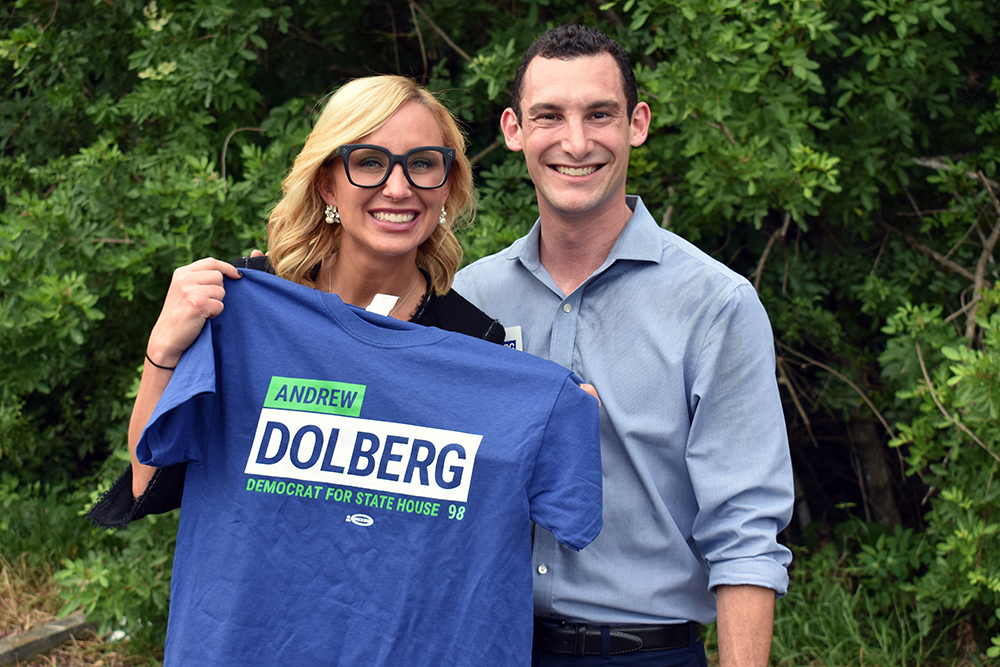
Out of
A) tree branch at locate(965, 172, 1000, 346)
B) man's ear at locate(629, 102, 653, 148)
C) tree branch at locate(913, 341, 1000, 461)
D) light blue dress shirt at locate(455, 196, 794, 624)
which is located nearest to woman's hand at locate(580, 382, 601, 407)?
light blue dress shirt at locate(455, 196, 794, 624)

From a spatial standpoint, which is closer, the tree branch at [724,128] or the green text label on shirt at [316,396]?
the green text label on shirt at [316,396]

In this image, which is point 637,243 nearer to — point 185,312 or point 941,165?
point 185,312

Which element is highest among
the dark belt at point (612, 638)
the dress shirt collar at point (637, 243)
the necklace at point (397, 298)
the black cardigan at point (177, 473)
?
the dress shirt collar at point (637, 243)

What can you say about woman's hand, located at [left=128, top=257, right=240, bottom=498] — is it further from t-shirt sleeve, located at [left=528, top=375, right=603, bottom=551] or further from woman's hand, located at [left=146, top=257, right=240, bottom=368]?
t-shirt sleeve, located at [left=528, top=375, right=603, bottom=551]

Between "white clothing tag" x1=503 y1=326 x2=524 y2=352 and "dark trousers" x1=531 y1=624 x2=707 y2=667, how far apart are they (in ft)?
2.27

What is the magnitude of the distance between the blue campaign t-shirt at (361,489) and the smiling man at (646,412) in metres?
0.16

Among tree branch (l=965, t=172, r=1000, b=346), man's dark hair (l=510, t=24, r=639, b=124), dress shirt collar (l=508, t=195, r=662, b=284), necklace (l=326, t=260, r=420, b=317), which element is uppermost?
tree branch (l=965, t=172, r=1000, b=346)

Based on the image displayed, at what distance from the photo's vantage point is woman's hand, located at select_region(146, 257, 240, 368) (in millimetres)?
1646

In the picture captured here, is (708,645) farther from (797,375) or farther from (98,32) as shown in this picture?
(98,32)

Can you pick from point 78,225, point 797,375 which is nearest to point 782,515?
point 797,375

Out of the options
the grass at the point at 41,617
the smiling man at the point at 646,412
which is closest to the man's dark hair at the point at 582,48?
the smiling man at the point at 646,412

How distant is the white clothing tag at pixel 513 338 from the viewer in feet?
6.50

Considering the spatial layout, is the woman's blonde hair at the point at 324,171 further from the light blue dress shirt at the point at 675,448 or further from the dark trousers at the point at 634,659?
the dark trousers at the point at 634,659

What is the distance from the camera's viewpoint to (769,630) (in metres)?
1.67
